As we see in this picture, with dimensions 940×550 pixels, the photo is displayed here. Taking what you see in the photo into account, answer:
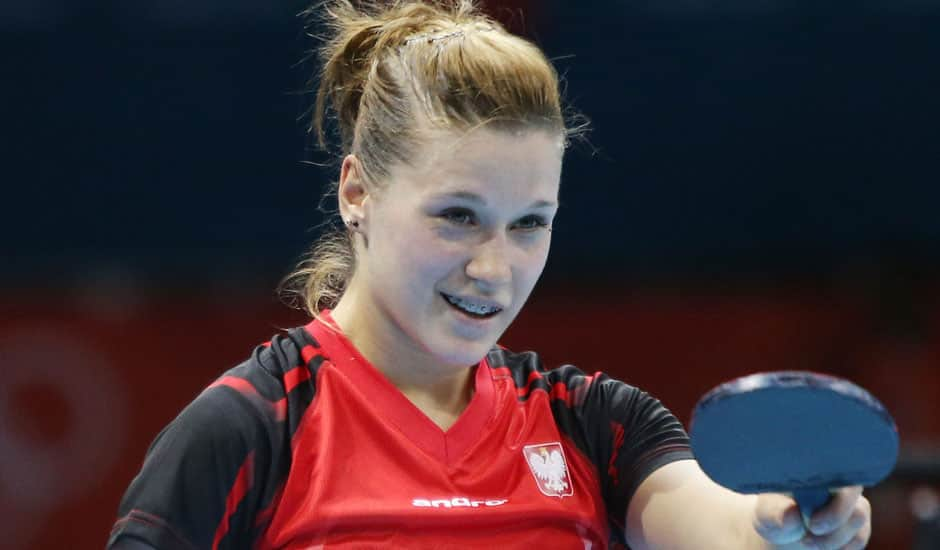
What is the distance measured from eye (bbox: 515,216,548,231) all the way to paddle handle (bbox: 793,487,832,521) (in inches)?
24.1

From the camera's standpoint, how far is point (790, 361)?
17.4ft

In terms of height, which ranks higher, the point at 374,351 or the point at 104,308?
the point at 374,351

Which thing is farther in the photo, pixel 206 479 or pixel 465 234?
pixel 465 234

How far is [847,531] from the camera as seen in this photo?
5.86 ft

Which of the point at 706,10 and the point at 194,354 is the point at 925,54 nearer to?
the point at 706,10

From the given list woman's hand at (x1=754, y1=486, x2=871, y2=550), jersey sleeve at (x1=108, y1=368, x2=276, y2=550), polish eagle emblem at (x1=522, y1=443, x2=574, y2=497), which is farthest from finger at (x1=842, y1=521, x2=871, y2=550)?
jersey sleeve at (x1=108, y1=368, x2=276, y2=550)

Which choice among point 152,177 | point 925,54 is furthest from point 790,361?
point 152,177

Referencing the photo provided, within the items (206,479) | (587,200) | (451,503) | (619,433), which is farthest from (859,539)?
(587,200)

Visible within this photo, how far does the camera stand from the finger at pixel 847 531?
5.85ft

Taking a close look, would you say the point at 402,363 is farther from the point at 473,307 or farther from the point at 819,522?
the point at 819,522

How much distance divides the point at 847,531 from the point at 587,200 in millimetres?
3911

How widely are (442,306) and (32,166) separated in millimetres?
3915

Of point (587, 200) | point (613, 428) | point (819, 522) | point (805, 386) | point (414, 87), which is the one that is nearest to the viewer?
point (805, 386)

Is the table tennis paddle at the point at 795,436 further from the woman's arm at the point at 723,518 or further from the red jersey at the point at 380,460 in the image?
the red jersey at the point at 380,460
